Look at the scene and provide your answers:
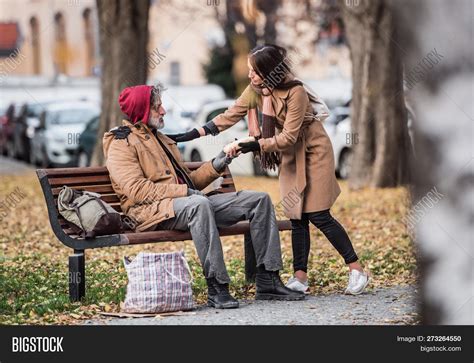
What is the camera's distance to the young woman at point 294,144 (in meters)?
6.26

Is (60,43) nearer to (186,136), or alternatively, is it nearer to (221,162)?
(186,136)

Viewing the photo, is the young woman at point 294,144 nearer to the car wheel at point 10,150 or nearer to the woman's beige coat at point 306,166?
the woman's beige coat at point 306,166

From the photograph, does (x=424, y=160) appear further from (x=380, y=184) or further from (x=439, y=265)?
(x=380, y=184)

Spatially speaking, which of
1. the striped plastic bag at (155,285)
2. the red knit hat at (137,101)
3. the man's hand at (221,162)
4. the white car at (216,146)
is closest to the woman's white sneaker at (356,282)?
the man's hand at (221,162)

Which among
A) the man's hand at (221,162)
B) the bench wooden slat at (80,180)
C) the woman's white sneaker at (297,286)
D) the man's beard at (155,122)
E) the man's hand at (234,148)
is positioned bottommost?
the woman's white sneaker at (297,286)

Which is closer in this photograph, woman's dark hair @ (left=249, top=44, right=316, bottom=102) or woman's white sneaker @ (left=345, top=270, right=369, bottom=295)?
woman's dark hair @ (left=249, top=44, right=316, bottom=102)

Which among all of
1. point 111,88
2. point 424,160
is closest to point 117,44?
point 111,88

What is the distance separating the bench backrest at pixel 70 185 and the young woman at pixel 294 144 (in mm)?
559

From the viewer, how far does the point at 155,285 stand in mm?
5898

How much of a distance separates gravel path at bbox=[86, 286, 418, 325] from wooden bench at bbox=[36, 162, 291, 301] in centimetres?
47

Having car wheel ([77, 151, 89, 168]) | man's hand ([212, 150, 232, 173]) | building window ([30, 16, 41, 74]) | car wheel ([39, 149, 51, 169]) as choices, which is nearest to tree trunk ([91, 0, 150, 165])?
car wheel ([77, 151, 89, 168])

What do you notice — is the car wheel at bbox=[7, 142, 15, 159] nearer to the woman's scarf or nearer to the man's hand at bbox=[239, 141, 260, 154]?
the woman's scarf

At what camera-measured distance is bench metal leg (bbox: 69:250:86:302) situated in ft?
20.1

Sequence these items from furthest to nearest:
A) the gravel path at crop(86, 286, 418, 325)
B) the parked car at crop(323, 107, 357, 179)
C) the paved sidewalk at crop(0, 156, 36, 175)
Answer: the paved sidewalk at crop(0, 156, 36, 175), the parked car at crop(323, 107, 357, 179), the gravel path at crop(86, 286, 418, 325)
